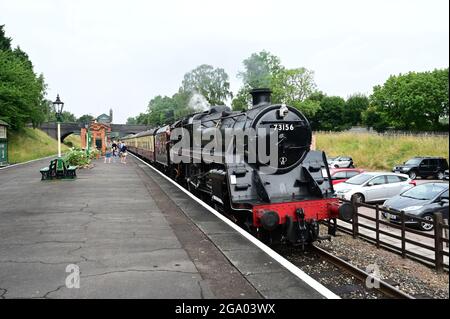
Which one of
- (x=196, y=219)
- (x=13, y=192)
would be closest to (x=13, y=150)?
(x=13, y=192)

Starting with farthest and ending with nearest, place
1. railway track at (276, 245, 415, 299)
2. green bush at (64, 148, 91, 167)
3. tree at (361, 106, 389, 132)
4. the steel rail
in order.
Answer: tree at (361, 106, 389, 132) → green bush at (64, 148, 91, 167) → railway track at (276, 245, 415, 299) → the steel rail

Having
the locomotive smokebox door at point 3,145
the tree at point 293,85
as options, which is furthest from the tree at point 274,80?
the locomotive smokebox door at point 3,145

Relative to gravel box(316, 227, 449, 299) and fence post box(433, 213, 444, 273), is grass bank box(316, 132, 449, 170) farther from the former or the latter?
fence post box(433, 213, 444, 273)

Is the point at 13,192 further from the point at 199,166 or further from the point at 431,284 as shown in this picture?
the point at 431,284

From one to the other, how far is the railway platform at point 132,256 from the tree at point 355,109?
5905cm

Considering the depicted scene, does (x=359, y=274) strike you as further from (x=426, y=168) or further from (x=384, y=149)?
(x=384, y=149)

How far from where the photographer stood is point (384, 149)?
31219 mm

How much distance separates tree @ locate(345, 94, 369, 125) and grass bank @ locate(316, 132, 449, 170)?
95.8 ft

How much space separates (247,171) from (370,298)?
3.44 m

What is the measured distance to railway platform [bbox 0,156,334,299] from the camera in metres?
4.86

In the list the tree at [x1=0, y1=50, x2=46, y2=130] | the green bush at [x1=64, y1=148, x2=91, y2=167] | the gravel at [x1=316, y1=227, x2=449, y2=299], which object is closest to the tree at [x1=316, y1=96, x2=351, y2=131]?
the tree at [x1=0, y1=50, x2=46, y2=130]

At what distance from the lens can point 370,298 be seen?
5.74 m

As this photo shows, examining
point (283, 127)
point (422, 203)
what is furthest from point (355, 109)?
point (283, 127)

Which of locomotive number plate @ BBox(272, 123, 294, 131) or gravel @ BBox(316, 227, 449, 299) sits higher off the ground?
locomotive number plate @ BBox(272, 123, 294, 131)
